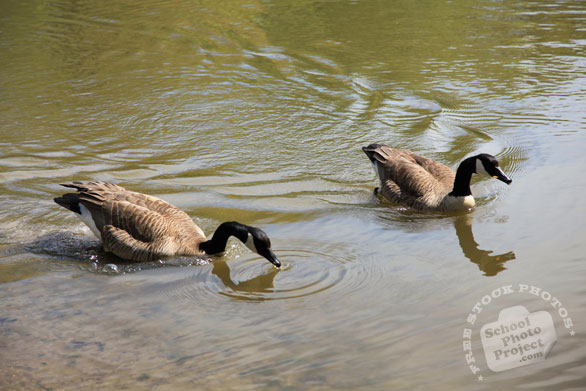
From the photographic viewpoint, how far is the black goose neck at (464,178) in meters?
8.90

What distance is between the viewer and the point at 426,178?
30.6 feet

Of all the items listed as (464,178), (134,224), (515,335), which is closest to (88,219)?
(134,224)

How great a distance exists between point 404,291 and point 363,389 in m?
1.70

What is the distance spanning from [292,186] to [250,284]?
3166 millimetres

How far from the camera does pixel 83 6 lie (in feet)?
69.1

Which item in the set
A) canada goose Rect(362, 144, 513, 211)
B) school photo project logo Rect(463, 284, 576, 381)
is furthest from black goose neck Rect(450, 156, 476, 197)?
school photo project logo Rect(463, 284, 576, 381)

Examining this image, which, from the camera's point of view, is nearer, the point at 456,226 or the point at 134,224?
the point at 134,224

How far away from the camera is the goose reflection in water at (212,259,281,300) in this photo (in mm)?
6852

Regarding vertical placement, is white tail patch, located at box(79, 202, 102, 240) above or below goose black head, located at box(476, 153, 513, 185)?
below

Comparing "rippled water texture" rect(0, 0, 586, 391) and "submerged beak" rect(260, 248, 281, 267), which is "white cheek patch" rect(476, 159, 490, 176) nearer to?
"rippled water texture" rect(0, 0, 586, 391)

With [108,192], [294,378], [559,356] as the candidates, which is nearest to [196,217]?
[108,192]

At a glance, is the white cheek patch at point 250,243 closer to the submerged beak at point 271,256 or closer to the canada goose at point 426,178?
the submerged beak at point 271,256

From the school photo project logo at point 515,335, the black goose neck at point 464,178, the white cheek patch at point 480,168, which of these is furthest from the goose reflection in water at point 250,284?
the white cheek patch at point 480,168

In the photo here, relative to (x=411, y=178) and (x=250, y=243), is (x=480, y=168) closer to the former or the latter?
(x=411, y=178)
